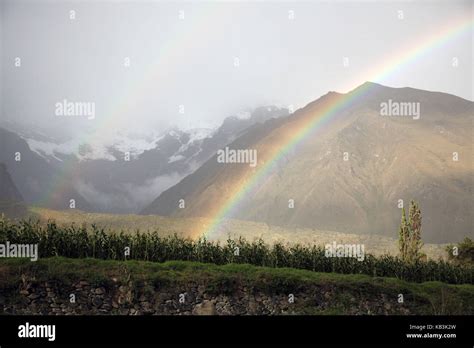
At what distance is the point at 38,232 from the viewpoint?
13594mm

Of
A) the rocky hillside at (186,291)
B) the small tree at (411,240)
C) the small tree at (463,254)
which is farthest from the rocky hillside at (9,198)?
the small tree at (463,254)

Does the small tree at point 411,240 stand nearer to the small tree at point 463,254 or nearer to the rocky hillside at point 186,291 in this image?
the small tree at point 463,254
